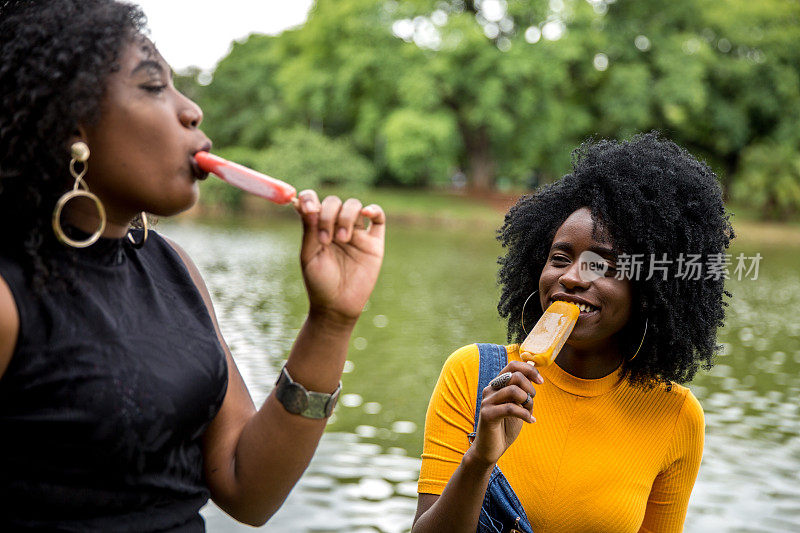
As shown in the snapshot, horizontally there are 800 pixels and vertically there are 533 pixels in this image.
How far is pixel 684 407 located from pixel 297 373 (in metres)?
1.39

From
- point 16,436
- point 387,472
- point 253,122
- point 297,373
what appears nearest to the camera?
point 16,436

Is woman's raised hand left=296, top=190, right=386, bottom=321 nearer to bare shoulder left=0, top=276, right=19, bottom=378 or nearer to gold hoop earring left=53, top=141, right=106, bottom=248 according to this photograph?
gold hoop earring left=53, top=141, right=106, bottom=248

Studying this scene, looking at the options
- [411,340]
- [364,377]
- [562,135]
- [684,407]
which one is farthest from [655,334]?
[562,135]

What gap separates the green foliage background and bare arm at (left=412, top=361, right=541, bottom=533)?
2978 cm

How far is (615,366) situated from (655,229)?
0.44 meters

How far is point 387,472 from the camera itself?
20.2 feet

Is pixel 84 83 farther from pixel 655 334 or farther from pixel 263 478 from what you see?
pixel 655 334

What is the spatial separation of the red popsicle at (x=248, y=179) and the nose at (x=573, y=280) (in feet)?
3.58

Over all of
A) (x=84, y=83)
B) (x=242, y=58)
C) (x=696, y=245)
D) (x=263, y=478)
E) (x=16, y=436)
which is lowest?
(x=263, y=478)

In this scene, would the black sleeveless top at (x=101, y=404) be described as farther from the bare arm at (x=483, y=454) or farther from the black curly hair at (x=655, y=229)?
the black curly hair at (x=655, y=229)

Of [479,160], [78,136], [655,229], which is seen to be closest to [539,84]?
[479,160]

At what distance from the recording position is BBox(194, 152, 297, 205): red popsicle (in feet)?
5.38

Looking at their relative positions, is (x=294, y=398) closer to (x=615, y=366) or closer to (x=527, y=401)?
(x=527, y=401)

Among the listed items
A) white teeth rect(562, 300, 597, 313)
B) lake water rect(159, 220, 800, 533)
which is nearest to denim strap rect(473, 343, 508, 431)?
white teeth rect(562, 300, 597, 313)
